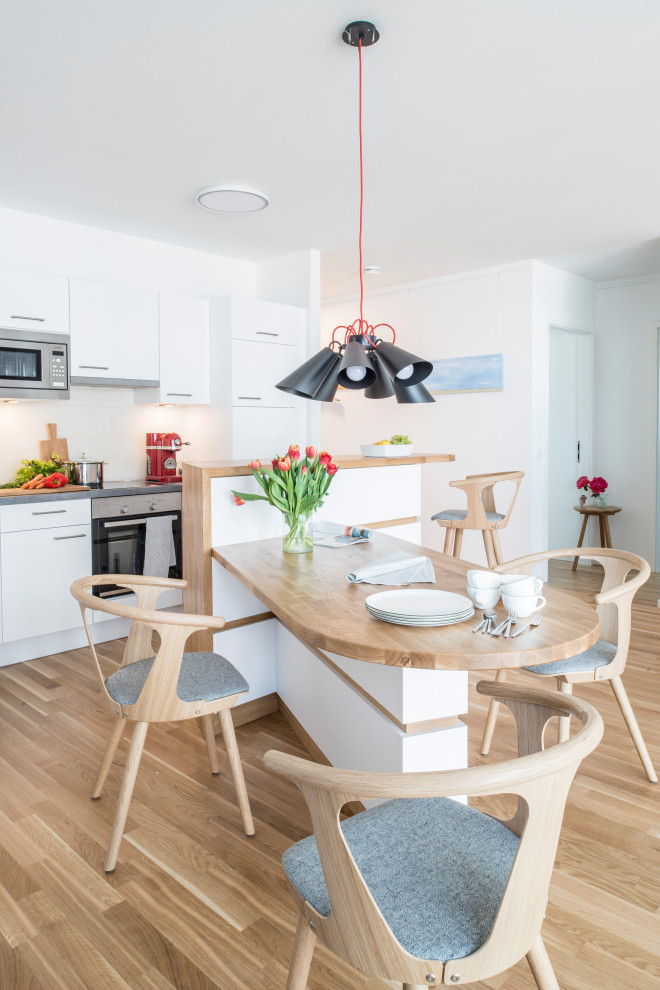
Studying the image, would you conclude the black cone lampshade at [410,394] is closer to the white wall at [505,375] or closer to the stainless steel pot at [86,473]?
the stainless steel pot at [86,473]

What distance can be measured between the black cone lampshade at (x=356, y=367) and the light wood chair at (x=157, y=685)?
0.97 meters

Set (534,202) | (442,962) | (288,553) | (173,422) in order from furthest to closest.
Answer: (173,422)
(534,202)
(288,553)
(442,962)

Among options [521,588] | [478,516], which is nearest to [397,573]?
[521,588]

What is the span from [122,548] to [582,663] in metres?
2.75

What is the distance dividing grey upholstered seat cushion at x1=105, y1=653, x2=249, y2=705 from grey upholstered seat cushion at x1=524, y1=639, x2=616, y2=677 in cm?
98

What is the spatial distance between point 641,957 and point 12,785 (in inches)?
80.8

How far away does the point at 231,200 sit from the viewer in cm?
371

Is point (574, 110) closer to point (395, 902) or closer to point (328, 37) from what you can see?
point (328, 37)

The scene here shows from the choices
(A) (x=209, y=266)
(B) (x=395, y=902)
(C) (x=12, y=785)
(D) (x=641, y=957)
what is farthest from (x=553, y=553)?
(A) (x=209, y=266)

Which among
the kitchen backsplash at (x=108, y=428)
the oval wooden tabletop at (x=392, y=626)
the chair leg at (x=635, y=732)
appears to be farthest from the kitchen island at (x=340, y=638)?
the kitchen backsplash at (x=108, y=428)

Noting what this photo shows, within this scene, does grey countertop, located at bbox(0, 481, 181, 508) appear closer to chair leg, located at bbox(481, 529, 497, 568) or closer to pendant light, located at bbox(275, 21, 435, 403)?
pendant light, located at bbox(275, 21, 435, 403)

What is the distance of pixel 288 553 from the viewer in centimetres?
247

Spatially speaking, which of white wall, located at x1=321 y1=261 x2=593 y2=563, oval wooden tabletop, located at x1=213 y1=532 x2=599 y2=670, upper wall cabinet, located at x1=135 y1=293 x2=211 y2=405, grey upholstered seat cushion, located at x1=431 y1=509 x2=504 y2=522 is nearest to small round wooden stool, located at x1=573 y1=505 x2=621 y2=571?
white wall, located at x1=321 y1=261 x2=593 y2=563

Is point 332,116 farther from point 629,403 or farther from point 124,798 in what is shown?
point 629,403
